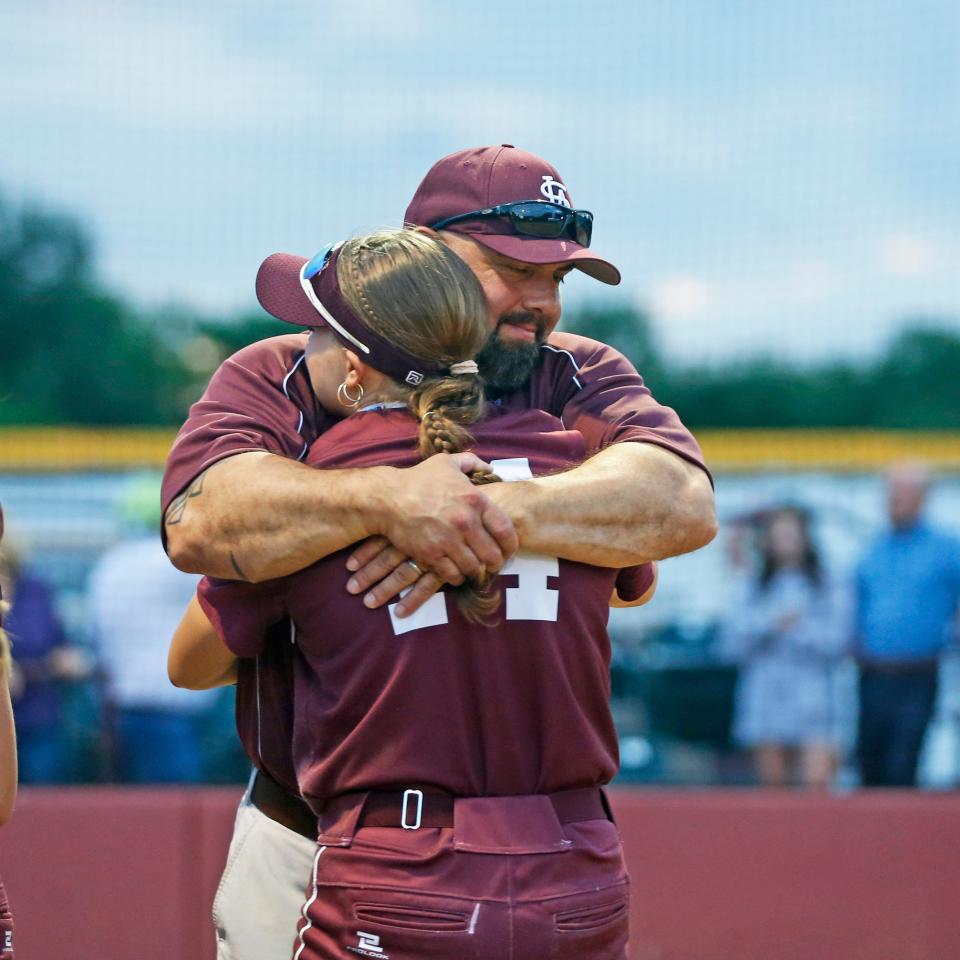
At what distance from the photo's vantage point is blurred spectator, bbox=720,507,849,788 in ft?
20.7

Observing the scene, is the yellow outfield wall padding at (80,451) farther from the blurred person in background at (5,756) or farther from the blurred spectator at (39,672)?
the blurred person in background at (5,756)

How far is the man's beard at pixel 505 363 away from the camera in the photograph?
2.48 metres

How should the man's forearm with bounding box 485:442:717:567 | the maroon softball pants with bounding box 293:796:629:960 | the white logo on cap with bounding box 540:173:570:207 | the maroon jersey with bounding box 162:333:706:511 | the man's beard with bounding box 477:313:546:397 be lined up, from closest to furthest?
the maroon softball pants with bounding box 293:796:629:960 → the man's forearm with bounding box 485:442:717:567 → the maroon jersey with bounding box 162:333:706:511 → the man's beard with bounding box 477:313:546:397 → the white logo on cap with bounding box 540:173:570:207

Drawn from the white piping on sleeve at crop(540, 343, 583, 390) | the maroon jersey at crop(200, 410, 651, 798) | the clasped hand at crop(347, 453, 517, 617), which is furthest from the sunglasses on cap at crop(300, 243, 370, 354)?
the white piping on sleeve at crop(540, 343, 583, 390)

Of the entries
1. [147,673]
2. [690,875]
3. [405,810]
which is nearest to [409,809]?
[405,810]

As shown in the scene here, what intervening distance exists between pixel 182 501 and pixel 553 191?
36.7 inches

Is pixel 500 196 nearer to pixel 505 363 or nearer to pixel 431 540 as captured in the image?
pixel 505 363

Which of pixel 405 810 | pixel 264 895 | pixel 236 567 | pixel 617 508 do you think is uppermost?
pixel 617 508

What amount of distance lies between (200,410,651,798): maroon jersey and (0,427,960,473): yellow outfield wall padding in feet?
17.5

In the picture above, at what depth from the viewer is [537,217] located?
→ 2572mm

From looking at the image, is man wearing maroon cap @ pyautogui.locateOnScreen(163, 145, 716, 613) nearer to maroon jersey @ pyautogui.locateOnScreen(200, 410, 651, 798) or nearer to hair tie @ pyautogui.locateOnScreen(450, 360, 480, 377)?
maroon jersey @ pyautogui.locateOnScreen(200, 410, 651, 798)

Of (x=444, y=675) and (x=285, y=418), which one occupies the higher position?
(x=285, y=418)

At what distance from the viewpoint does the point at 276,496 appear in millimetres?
2088

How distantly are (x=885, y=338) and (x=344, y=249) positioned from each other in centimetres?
2514
